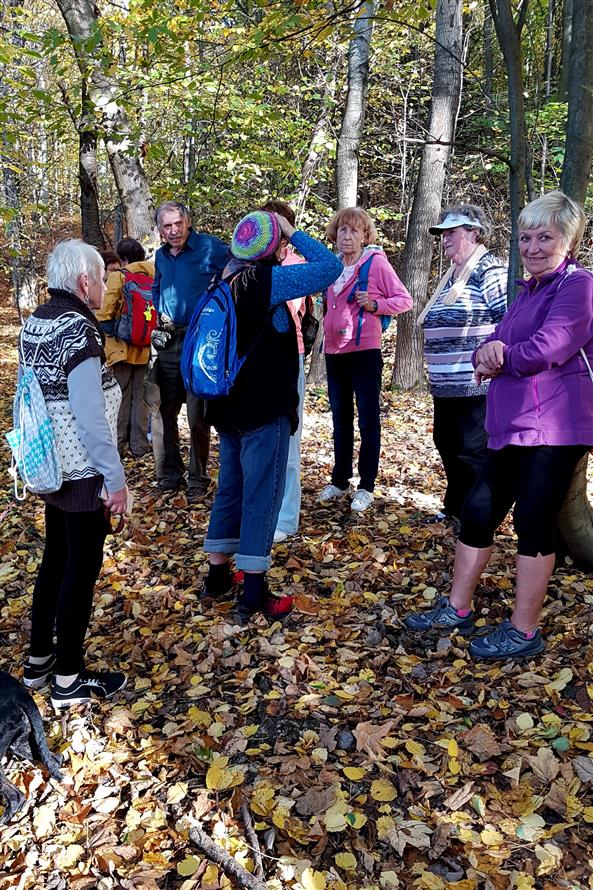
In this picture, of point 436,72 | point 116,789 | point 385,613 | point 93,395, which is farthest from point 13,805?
point 436,72

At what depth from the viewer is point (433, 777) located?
261 cm

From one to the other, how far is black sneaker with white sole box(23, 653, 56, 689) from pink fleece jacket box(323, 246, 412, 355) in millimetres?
2925

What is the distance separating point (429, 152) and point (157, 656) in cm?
823

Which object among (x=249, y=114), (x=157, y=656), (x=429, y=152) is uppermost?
(x=249, y=114)

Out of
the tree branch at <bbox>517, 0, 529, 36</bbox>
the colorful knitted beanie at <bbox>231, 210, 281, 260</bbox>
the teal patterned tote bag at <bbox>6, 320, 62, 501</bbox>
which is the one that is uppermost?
the tree branch at <bbox>517, 0, 529, 36</bbox>

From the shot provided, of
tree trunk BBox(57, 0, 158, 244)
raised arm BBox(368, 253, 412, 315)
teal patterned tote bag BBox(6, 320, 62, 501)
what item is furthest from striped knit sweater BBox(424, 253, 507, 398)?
tree trunk BBox(57, 0, 158, 244)

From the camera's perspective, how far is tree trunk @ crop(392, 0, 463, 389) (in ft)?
28.2

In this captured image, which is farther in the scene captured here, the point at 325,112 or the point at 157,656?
the point at 325,112

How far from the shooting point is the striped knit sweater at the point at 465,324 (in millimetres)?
4059

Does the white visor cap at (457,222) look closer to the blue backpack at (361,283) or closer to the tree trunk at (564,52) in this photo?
the blue backpack at (361,283)

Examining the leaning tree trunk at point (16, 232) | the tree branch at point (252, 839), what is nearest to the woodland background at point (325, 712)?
the tree branch at point (252, 839)

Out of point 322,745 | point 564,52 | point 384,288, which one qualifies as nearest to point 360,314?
point 384,288

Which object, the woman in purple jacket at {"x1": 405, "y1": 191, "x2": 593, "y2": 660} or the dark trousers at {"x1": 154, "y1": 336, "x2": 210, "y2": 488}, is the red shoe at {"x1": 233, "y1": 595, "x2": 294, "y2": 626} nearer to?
the woman in purple jacket at {"x1": 405, "y1": 191, "x2": 593, "y2": 660}

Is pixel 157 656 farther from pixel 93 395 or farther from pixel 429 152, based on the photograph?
pixel 429 152
